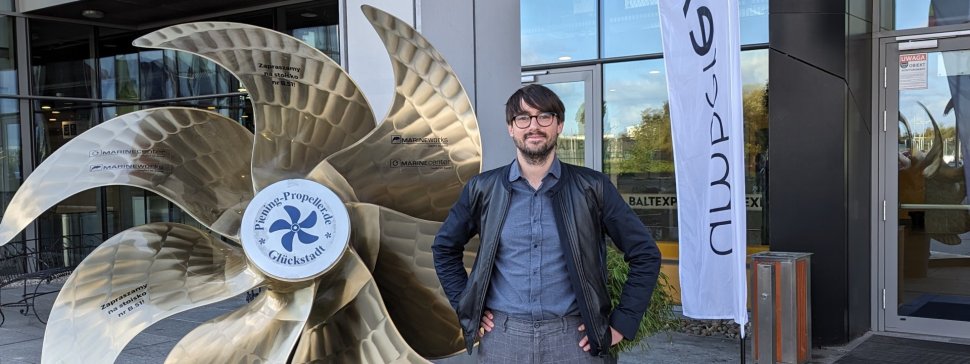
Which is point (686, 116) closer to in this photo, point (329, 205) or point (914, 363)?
point (329, 205)

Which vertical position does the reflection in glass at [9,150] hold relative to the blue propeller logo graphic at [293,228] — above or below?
above

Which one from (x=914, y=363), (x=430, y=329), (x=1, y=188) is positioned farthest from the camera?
(x=1, y=188)

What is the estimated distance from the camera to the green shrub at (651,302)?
4195mm

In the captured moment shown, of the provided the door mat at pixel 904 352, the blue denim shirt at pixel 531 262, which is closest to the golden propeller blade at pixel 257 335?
the blue denim shirt at pixel 531 262

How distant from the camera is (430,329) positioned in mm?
3168

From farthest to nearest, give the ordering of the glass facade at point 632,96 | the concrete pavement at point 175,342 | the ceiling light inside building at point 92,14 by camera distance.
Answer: the ceiling light inside building at point 92,14 → the glass facade at point 632,96 → the concrete pavement at point 175,342

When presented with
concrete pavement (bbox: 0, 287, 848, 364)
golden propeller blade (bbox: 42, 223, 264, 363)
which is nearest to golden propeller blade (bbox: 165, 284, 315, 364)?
golden propeller blade (bbox: 42, 223, 264, 363)

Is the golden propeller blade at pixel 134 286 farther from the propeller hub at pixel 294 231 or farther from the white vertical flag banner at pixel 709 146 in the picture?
the white vertical flag banner at pixel 709 146

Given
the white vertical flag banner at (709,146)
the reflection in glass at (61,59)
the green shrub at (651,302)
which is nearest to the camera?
the white vertical flag banner at (709,146)

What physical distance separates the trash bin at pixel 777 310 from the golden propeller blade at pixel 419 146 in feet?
11.2

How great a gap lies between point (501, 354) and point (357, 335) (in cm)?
59

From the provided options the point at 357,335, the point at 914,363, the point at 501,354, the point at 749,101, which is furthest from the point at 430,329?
the point at 749,101

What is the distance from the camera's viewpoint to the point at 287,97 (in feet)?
9.81

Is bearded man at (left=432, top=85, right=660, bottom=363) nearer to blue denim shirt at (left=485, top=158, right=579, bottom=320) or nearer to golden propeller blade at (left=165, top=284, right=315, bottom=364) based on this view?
blue denim shirt at (left=485, top=158, right=579, bottom=320)
